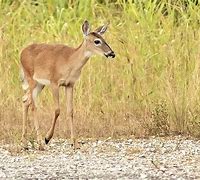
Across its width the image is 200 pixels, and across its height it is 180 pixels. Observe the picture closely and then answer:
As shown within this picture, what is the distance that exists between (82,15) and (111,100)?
308cm

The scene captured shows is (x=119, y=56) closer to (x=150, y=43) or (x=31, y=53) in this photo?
(x=150, y=43)

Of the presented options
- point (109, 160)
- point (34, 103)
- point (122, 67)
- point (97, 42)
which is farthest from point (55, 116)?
point (122, 67)

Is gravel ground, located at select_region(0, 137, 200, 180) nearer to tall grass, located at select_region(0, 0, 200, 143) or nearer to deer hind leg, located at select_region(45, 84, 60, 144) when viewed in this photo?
deer hind leg, located at select_region(45, 84, 60, 144)

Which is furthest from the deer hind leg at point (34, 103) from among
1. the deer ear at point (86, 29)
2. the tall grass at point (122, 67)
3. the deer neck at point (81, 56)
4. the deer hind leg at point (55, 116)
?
the deer ear at point (86, 29)

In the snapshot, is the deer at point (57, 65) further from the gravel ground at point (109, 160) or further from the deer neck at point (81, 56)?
the gravel ground at point (109, 160)

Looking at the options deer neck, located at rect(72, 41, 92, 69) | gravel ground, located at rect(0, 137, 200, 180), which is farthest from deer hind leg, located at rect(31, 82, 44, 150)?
deer neck, located at rect(72, 41, 92, 69)

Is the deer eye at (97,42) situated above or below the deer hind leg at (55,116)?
above

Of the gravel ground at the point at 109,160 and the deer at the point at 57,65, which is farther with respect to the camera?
the deer at the point at 57,65

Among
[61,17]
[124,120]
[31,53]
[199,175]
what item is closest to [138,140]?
[124,120]

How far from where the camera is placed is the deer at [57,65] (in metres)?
11.5

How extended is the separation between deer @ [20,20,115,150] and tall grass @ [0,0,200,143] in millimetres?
557

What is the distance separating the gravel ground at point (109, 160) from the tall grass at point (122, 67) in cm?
54

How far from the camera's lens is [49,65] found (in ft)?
38.0

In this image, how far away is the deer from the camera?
37.6 feet
